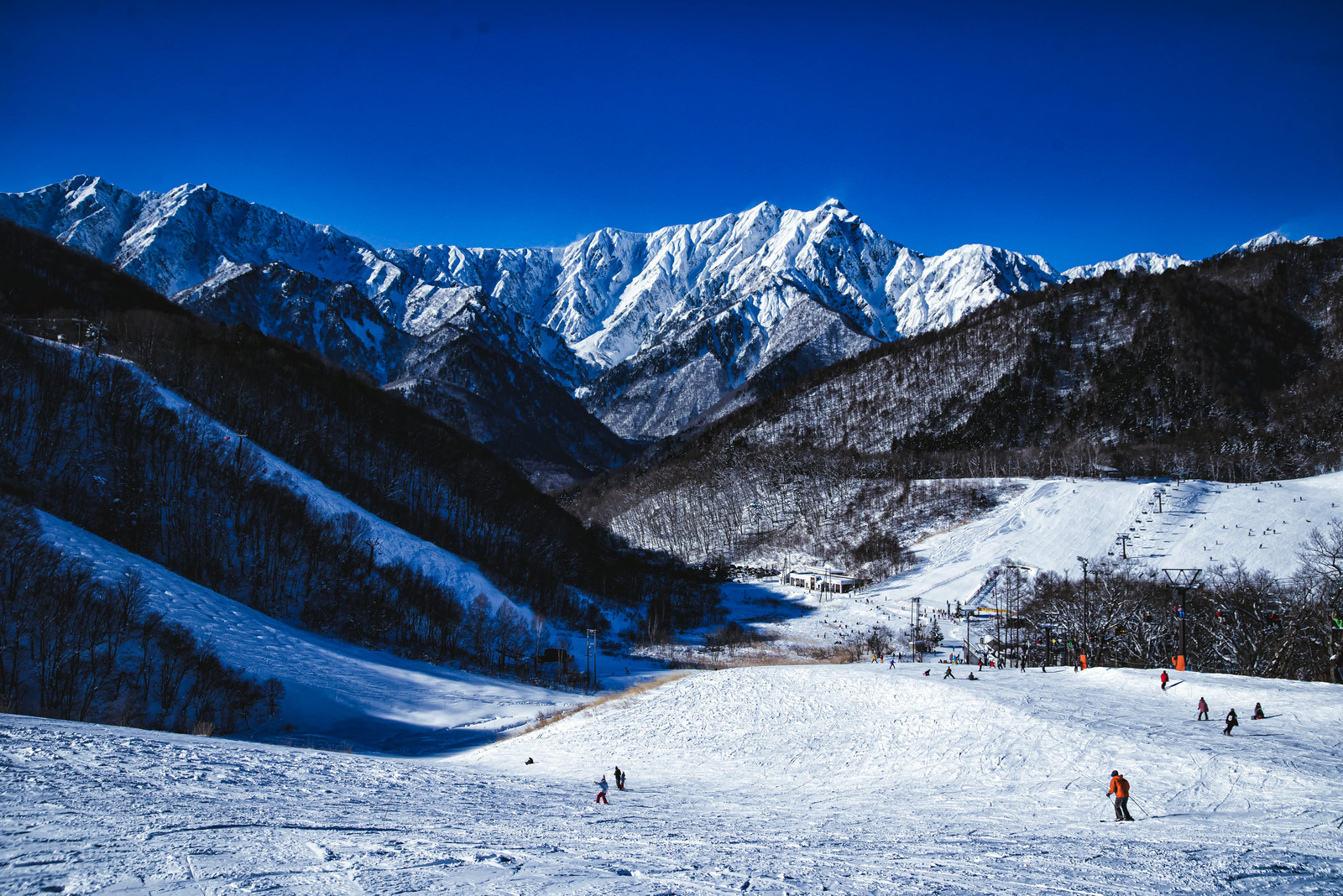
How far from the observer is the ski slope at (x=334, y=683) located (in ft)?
137

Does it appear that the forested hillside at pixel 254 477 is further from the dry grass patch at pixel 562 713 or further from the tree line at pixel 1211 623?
the tree line at pixel 1211 623

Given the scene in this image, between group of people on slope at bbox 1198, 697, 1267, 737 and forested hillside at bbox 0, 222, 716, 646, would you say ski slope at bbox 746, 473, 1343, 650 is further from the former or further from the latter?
group of people on slope at bbox 1198, 697, 1267, 737

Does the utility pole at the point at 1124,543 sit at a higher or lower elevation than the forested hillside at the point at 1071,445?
lower

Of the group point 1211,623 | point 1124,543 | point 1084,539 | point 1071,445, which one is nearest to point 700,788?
point 1211,623

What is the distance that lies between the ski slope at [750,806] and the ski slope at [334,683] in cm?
818

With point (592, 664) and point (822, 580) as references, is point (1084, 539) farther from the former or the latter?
point (592, 664)

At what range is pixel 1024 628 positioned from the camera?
256ft

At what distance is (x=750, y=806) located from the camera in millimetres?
→ 21891

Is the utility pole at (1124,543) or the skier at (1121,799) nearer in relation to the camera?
the skier at (1121,799)

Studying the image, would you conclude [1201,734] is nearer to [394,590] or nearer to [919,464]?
[394,590]

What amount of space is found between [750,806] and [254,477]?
71759 mm

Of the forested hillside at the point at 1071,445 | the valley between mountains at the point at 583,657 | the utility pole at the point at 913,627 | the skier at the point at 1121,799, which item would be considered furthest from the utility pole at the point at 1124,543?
the skier at the point at 1121,799

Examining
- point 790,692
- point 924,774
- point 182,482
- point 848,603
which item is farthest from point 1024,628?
point 182,482

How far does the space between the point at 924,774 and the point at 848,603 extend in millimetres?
84545
